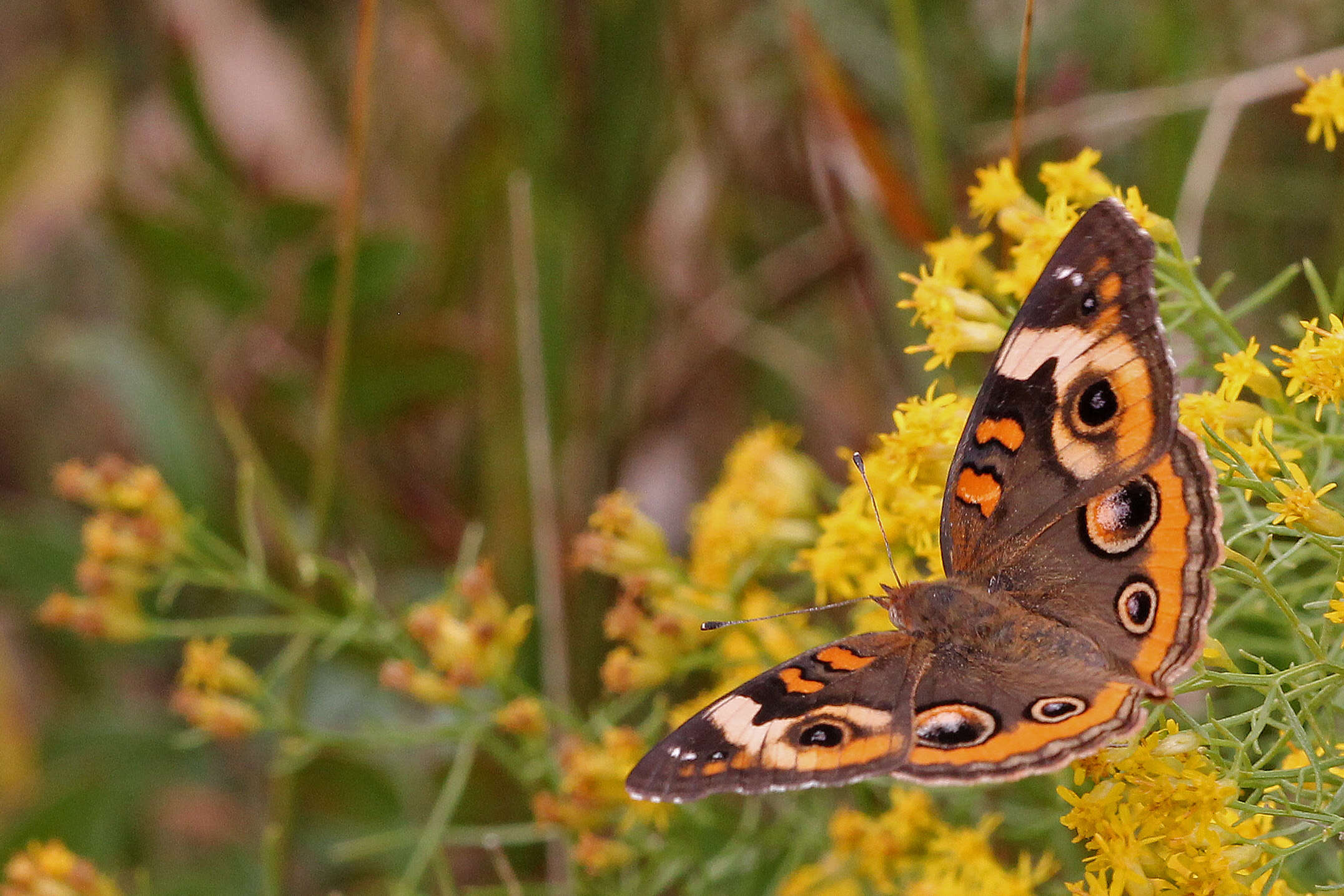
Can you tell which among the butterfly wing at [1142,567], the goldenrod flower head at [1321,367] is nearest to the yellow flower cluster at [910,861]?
Result: the butterfly wing at [1142,567]

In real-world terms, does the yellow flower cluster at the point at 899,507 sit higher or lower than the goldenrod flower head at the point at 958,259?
lower

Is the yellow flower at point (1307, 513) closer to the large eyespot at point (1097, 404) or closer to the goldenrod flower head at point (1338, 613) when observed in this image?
the goldenrod flower head at point (1338, 613)

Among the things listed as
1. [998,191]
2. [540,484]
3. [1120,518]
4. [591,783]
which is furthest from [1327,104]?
[540,484]

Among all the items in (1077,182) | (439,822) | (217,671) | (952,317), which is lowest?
(439,822)

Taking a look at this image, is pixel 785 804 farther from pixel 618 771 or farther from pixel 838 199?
pixel 838 199

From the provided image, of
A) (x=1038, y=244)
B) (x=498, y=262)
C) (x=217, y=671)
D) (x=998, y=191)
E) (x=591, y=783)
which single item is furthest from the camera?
(x=498, y=262)

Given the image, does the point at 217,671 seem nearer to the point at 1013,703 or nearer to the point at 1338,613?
the point at 1013,703
